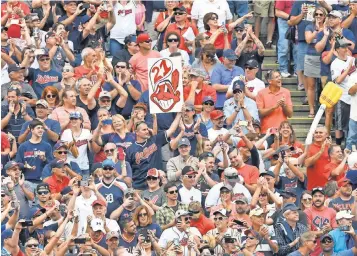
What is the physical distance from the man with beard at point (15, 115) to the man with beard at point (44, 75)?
3.68ft

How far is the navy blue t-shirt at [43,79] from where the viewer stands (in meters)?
28.9

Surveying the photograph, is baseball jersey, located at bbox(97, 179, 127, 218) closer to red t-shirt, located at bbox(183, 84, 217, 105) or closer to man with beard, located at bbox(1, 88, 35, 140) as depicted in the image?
man with beard, located at bbox(1, 88, 35, 140)

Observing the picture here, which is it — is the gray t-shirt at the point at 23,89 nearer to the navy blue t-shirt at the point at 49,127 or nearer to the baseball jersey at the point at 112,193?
the navy blue t-shirt at the point at 49,127

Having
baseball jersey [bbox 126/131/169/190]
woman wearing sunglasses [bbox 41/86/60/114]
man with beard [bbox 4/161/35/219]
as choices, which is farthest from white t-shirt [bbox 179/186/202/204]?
woman wearing sunglasses [bbox 41/86/60/114]

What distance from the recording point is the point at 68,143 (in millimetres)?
27062

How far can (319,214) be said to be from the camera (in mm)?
25922

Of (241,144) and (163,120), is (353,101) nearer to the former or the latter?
(241,144)

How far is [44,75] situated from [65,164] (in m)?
2.67

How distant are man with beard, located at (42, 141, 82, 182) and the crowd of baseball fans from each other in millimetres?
22

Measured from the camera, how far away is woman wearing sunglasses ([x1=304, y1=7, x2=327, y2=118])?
98.5ft

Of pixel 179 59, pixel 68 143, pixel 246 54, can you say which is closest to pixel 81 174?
pixel 68 143

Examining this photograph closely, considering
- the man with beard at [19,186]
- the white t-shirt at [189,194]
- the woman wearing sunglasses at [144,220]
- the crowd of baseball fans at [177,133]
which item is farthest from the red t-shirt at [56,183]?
the white t-shirt at [189,194]

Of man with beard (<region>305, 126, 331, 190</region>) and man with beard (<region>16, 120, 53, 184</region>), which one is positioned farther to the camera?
man with beard (<region>305, 126, 331, 190</region>)

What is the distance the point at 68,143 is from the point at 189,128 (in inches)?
68.5
